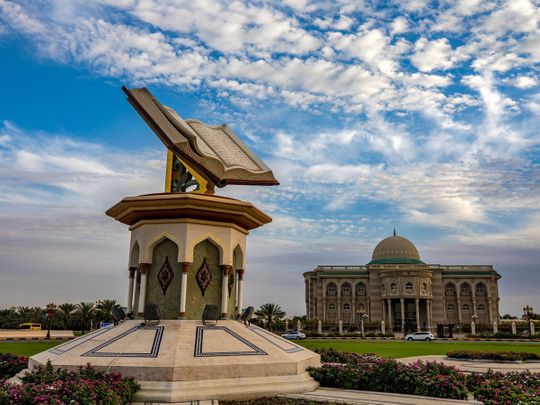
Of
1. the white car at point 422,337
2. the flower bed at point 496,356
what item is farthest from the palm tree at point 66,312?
the flower bed at point 496,356

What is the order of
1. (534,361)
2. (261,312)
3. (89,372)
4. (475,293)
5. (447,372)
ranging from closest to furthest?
(89,372) < (447,372) < (534,361) < (261,312) < (475,293)

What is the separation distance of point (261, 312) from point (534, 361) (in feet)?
120

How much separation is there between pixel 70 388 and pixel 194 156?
7032 millimetres

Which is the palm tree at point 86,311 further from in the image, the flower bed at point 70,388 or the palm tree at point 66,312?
the flower bed at point 70,388

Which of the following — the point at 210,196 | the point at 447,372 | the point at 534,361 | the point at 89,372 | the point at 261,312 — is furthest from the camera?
the point at 261,312

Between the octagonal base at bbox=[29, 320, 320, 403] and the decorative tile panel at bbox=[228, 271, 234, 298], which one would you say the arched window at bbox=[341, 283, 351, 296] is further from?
the octagonal base at bbox=[29, 320, 320, 403]

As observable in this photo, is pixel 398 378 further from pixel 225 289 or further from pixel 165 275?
pixel 165 275

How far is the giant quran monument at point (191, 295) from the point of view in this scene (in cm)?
980

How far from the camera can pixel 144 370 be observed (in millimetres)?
9594

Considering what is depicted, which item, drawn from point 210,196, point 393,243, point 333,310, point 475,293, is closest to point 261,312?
point 333,310

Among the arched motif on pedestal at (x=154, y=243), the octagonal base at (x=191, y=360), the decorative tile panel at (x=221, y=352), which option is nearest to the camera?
the octagonal base at (x=191, y=360)

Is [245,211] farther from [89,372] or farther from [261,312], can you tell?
[261,312]

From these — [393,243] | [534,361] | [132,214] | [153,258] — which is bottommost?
[534,361]

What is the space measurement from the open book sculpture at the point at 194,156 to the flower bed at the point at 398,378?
19.0 ft
